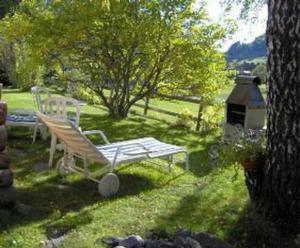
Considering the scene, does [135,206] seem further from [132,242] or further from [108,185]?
[132,242]

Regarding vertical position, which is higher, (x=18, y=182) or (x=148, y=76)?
(x=148, y=76)

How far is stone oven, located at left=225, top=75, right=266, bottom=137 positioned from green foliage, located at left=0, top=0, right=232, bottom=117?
172cm

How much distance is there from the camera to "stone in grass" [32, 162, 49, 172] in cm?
662

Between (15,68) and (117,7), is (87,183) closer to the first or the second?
(117,7)

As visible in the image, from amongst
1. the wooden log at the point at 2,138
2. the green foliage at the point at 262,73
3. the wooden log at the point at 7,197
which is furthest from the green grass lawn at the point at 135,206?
the green foliage at the point at 262,73

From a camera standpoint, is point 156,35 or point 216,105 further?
point 216,105

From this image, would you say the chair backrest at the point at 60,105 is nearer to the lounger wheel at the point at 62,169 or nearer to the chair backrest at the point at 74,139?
the lounger wheel at the point at 62,169

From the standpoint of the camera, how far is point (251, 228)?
4383 millimetres

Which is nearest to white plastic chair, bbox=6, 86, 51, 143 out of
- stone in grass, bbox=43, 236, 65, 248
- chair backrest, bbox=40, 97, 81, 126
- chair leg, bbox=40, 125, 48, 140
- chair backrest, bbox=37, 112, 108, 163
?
chair leg, bbox=40, 125, 48, 140

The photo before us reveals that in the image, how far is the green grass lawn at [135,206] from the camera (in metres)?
4.38

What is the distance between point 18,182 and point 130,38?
200 inches

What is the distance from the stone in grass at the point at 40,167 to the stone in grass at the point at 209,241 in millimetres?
3084

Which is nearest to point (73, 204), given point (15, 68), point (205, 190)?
point (205, 190)

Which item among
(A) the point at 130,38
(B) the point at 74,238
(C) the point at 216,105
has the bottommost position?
(B) the point at 74,238
